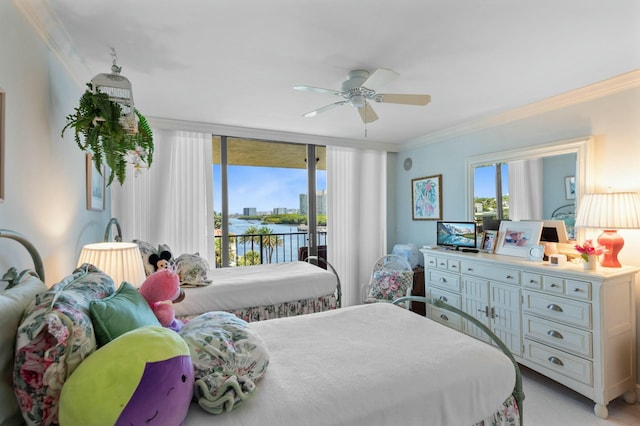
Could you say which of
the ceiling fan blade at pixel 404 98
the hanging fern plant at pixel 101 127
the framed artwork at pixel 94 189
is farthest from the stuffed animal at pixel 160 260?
the ceiling fan blade at pixel 404 98

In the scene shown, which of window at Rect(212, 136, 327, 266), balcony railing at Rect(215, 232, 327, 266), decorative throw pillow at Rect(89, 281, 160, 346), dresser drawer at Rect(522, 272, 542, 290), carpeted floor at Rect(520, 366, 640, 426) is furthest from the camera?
balcony railing at Rect(215, 232, 327, 266)

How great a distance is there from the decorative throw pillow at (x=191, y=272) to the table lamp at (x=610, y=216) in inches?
127

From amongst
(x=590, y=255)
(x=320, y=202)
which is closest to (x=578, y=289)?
(x=590, y=255)

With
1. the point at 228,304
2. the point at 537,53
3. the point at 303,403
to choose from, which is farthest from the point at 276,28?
the point at 228,304

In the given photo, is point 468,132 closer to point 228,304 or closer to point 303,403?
point 228,304

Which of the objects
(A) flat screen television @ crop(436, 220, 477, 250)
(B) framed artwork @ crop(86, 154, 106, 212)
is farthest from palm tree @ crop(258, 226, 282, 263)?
(A) flat screen television @ crop(436, 220, 477, 250)

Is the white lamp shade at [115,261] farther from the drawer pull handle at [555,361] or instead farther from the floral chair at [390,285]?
the drawer pull handle at [555,361]

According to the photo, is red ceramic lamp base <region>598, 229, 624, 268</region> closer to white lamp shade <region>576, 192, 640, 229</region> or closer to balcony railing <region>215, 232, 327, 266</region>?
white lamp shade <region>576, 192, 640, 229</region>

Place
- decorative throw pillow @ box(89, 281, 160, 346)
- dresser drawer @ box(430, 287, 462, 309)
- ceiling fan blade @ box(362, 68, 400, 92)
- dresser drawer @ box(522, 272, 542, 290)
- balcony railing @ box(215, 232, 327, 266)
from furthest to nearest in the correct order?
balcony railing @ box(215, 232, 327, 266)
dresser drawer @ box(430, 287, 462, 309)
dresser drawer @ box(522, 272, 542, 290)
ceiling fan blade @ box(362, 68, 400, 92)
decorative throw pillow @ box(89, 281, 160, 346)

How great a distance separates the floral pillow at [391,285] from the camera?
11.9 feet

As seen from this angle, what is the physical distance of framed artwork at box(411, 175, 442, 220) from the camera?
416 cm

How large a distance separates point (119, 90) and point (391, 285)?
3186 millimetres

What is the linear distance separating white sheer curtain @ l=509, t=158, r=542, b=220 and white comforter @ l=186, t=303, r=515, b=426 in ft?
6.75

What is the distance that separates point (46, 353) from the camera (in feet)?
2.74
